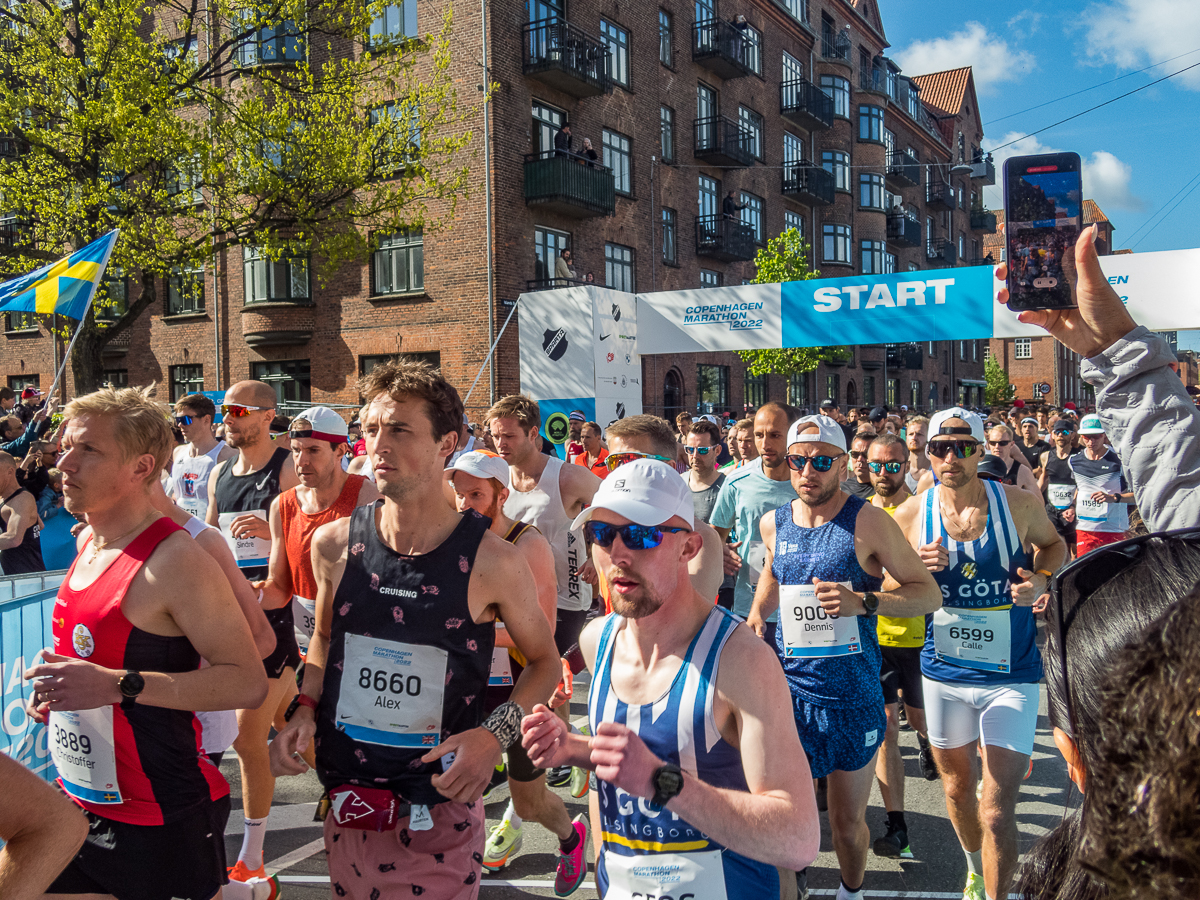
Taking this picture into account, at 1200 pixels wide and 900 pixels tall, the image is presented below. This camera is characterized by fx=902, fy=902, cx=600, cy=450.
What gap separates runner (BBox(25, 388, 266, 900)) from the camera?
2.80 metres

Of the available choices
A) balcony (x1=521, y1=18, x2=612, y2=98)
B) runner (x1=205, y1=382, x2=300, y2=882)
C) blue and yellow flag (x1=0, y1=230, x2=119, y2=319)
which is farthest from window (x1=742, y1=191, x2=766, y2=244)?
runner (x1=205, y1=382, x2=300, y2=882)

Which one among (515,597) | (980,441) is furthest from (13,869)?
(980,441)

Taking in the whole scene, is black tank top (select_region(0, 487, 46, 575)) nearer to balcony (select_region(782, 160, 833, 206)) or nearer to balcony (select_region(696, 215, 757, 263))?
balcony (select_region(696, 215, 757, 263))

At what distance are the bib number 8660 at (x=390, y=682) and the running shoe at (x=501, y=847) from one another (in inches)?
81.8

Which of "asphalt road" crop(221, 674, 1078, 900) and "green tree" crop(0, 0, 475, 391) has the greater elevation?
"green tree" crop(0, 0, 475, 391)

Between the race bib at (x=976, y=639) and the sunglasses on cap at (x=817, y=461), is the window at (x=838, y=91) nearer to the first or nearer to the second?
the sunglasses on cap at (x=817, y=461)

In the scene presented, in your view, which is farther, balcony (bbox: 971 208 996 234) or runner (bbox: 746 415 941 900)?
balcony (bbox: 971 208 996 234)

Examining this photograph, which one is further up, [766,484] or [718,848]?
[766,484]

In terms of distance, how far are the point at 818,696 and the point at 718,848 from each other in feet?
6.47

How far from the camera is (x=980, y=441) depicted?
4648 millimetres

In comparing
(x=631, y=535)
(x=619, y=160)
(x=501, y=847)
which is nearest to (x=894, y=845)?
(x=501, y=847)

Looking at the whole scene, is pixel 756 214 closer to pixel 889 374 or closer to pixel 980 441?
pixel 889 374

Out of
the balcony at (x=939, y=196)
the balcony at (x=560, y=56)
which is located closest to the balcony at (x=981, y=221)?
the balcony at (x=939, y=196)

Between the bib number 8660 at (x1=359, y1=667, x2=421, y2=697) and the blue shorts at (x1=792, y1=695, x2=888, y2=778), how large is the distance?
5.92ft
